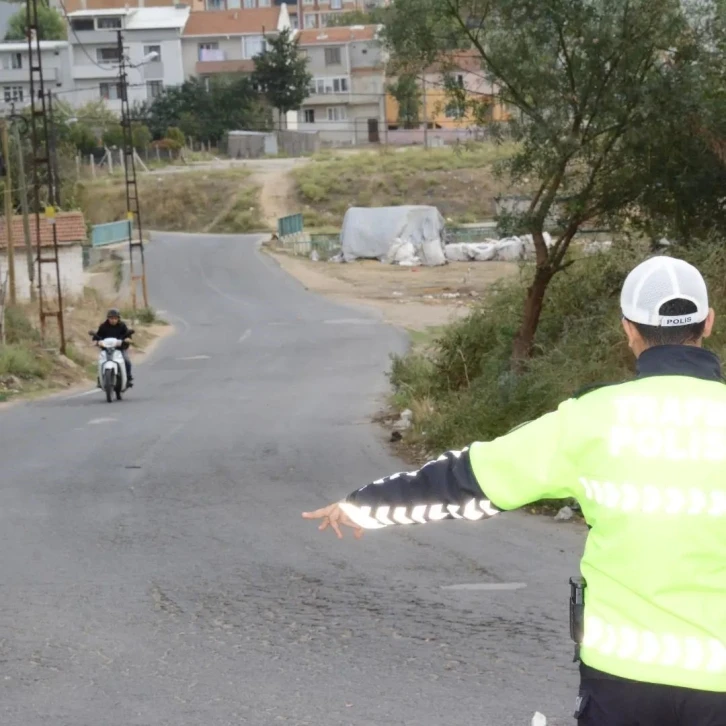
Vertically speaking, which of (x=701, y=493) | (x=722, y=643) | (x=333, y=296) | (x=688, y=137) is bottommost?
(x=333, y=296)

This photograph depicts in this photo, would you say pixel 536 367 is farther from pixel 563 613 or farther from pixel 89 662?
pixel 89 662

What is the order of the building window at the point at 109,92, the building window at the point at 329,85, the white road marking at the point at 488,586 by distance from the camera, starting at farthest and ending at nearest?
the building window at the point at 329,85, the building window at the point at 109,92, the white road marking at the point at 488,586

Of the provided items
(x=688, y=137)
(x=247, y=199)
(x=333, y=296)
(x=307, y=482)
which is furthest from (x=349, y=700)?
(x=247, y=199)

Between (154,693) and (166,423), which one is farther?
(166,423)

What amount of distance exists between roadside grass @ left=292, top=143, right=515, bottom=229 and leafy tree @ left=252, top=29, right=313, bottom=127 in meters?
15.2

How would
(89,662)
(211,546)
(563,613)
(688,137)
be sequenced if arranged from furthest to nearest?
1. (688,137)
2. (211,546)
3. (563,613)
4. (89,662)

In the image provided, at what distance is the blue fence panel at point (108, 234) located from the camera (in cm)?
6569

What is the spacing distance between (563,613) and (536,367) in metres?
6.27

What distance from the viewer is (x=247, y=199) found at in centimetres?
8588

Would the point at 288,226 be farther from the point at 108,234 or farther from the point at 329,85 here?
the point at 329,85

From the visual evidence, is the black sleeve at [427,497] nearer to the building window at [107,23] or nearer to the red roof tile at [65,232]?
the red roof tile at [65,232]

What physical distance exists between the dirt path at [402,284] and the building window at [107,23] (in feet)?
155

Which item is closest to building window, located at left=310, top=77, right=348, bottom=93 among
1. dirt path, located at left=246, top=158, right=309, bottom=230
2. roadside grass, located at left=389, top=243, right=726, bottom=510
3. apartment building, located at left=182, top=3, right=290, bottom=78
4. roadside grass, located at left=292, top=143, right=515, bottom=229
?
apartment building, located at left=182, top=3, right=290, bottom=78

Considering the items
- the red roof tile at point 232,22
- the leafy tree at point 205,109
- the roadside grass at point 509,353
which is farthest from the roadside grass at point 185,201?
the roadside grass at point 509,353
